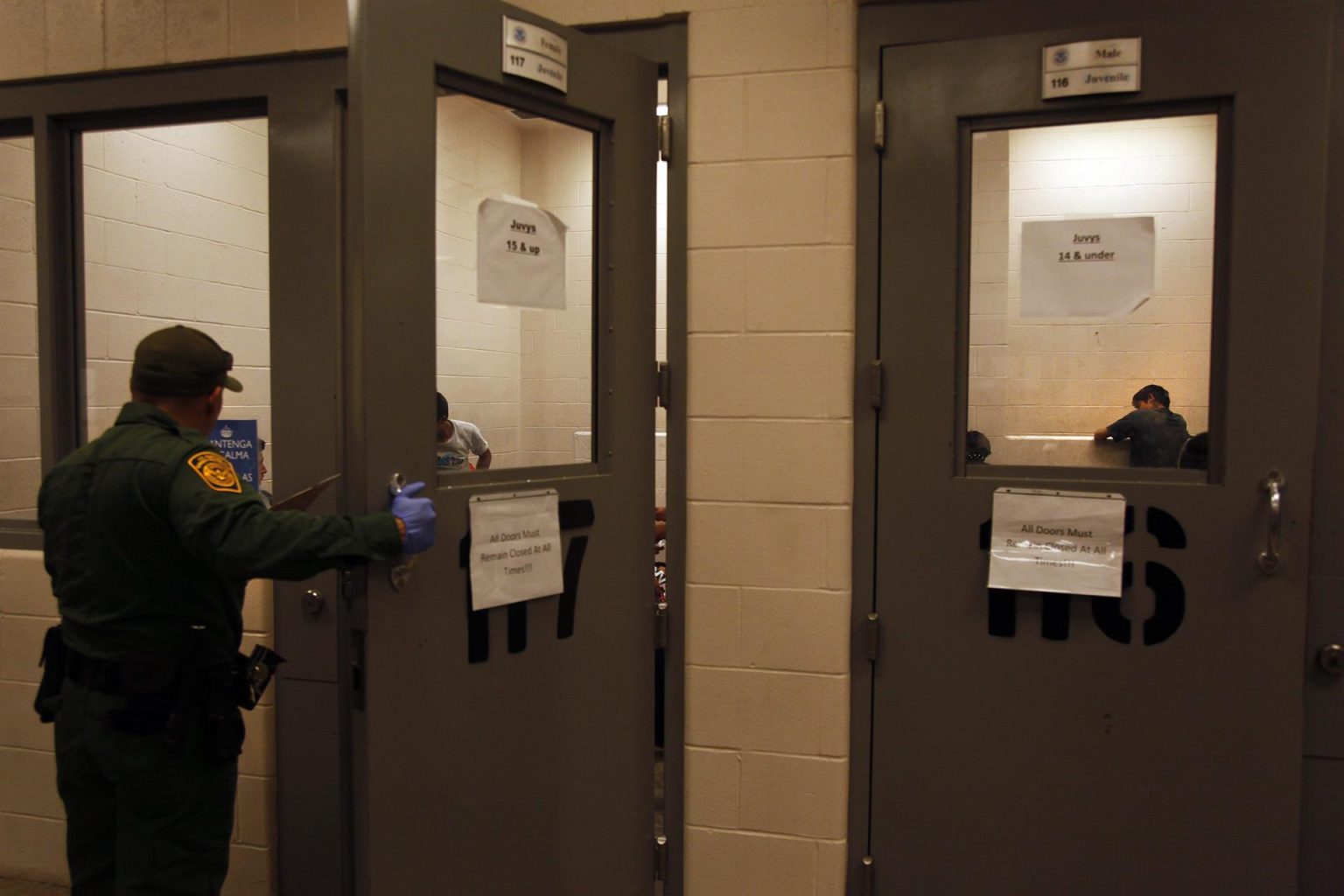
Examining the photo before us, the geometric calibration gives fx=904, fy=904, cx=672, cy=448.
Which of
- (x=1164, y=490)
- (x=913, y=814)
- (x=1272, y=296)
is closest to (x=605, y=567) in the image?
(x=913, y=814)

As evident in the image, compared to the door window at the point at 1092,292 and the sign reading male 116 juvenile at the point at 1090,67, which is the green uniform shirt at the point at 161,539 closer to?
the door window at the point at 1092,292

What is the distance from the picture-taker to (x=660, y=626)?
215cm

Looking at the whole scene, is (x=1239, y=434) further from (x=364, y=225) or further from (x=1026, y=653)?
(x=364, y=225)

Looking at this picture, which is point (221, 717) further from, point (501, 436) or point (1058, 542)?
point (1058, 542)

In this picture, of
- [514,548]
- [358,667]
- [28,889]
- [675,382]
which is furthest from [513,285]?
[28,889]

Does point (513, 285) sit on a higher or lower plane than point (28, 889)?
higher

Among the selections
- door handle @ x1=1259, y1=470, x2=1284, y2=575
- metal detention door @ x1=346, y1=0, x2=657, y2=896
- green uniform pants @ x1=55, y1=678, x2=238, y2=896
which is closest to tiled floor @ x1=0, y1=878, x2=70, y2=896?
green uniform pants @ x1=55, y1=678, x2=238, y2=896

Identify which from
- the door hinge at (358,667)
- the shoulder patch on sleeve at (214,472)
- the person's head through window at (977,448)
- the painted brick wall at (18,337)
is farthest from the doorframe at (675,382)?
the painted brick wall at (18,337)

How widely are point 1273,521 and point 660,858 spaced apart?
1519mm

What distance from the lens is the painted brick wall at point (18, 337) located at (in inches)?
105

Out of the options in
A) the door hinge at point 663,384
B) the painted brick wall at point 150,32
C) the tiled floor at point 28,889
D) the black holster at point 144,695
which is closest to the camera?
the black holster at point 144,695

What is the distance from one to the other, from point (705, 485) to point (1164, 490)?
96 centimetres

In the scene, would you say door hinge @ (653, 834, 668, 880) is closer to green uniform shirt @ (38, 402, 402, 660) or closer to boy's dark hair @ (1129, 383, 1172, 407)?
green uniform shirt @ (38, 402, 402, 660)

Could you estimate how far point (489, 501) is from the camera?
182cm
